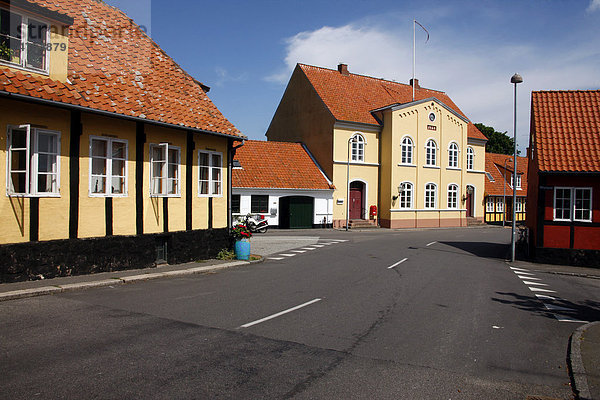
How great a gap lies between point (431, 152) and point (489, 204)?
14.0 metres

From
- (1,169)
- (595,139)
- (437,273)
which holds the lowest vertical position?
(437,273)

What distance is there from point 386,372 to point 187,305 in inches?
188

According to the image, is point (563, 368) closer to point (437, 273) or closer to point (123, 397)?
point (123, 397)

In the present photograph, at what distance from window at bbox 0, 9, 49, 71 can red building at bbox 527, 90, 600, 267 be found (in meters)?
17.8

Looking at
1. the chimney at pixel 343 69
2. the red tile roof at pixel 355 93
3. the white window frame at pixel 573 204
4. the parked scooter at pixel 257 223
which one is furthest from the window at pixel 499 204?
the white window frame at pixel 573 204

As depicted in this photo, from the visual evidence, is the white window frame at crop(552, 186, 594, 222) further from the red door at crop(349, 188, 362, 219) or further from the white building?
the red door at crop(349, 188, 362, 219)

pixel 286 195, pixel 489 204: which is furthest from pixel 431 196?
pixel 286 195

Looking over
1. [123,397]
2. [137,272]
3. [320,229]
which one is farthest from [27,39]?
[320,229]

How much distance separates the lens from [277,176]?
33.3 meters

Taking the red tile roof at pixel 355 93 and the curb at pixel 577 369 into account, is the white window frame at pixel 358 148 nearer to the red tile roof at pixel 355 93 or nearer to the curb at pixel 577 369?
the red tile roof at pixel 355 93

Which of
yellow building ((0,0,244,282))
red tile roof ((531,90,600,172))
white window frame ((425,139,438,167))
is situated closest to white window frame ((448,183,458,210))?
white window frame ((425,139,438,167))

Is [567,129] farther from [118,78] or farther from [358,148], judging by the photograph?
[358,148]

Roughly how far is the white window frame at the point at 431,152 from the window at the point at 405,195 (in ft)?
9.61

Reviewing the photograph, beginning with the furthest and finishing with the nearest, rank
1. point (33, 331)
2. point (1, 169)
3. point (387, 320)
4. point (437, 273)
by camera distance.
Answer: point (437, 273)
point (1, 169)
point (387, 320)
point (33, 331)
